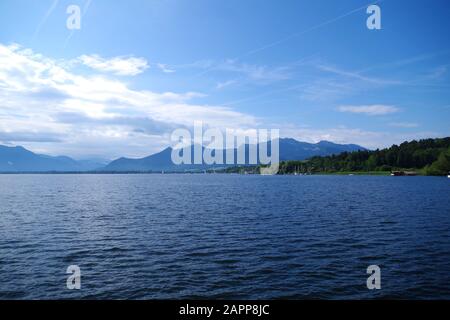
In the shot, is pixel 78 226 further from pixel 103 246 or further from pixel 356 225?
pixel 356 225

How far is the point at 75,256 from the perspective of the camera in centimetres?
3706

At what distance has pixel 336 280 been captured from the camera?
2892cm

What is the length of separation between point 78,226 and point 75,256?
19.6 meters

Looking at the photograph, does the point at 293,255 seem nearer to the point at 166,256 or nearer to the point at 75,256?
the point at 166,256

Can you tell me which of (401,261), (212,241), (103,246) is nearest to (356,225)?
(401,261)

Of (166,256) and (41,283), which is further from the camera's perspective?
(166,256)

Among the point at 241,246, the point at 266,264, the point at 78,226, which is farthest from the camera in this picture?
the point at 78,226

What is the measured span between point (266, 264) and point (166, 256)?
Answer: 1015 centimetres

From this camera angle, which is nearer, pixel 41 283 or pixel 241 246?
pixel 41 283
